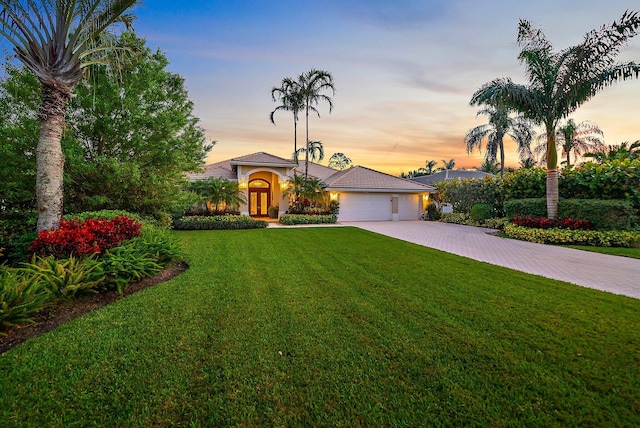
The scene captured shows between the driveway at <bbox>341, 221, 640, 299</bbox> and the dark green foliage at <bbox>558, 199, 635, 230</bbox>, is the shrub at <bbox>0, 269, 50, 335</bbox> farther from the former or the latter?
the dark green foliage at <bbox>558, 199, 635, 230</bbox>

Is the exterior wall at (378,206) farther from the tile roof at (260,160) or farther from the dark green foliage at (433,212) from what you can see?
the tile roof at (260,160)

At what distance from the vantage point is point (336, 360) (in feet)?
9.06

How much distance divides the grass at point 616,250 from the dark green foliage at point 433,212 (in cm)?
1115

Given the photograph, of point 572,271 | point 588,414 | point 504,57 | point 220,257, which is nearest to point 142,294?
point 220,257

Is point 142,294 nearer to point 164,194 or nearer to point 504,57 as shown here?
point 164,194

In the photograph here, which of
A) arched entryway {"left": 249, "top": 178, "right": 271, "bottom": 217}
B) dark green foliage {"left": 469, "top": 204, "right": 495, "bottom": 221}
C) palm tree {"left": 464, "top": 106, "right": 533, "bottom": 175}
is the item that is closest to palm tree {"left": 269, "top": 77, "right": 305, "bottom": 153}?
arched entryway {"left": 249, "top": 178, "right": 271, "bottom": 217}

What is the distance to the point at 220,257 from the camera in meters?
7.61

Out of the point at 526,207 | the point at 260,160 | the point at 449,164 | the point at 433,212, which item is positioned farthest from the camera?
the point at 449,164

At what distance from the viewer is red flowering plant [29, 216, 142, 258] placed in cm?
477

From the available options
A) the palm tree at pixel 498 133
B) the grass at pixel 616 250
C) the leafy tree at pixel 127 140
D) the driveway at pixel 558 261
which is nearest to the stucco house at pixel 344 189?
the palm tree at pixel 498 133

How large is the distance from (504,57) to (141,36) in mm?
15530

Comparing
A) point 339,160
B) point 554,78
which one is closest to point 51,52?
point 554,78

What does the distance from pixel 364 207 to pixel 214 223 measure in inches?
446

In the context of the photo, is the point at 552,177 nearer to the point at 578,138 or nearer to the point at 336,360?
the point at 336,360
